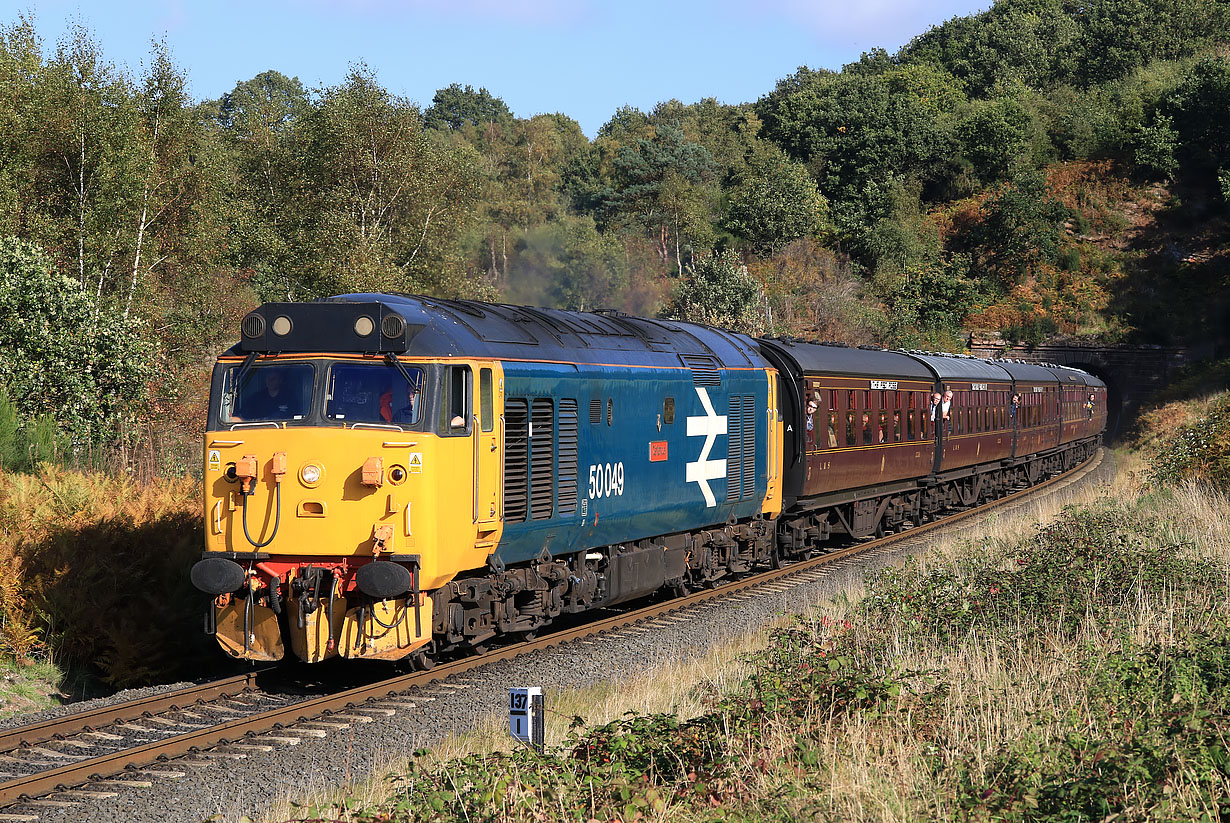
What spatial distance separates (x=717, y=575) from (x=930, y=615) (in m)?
5.76

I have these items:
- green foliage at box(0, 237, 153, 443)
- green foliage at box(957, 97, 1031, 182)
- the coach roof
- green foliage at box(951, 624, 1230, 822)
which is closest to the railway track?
green foliage at box(951, 624, 1230, 822)

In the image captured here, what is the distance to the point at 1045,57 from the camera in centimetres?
9631

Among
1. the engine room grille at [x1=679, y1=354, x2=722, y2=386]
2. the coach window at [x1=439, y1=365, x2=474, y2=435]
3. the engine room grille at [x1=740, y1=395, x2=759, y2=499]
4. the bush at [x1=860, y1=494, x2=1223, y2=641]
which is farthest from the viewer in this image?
the engine room grille at [x1=740, y1=395, x2=759, y2=499]

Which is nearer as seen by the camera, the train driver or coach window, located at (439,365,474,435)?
the train driver

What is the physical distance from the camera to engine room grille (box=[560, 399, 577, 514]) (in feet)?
42.1

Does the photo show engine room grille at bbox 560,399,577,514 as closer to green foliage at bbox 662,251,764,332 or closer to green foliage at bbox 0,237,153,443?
green foliage at bbox 0,237,153,443

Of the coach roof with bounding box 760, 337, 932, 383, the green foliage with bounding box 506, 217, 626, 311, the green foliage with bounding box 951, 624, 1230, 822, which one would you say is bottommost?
the green foliage with bounding box 951, 624, 1230, 822

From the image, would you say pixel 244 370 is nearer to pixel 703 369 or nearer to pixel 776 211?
pixel 703 369

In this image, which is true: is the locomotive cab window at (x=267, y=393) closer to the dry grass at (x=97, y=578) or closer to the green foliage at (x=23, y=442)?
the dry grass at (x=97, y=578)

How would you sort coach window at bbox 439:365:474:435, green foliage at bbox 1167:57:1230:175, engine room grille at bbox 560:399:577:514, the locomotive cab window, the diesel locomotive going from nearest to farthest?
the diesel locomotive
coach window at bbox 439:365:474:435
the locomotive cab window
engine room grille at bbox 560:399:577:514
green foliage at bbox 1167:57:1230:175

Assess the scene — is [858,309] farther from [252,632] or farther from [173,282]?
[252,632]

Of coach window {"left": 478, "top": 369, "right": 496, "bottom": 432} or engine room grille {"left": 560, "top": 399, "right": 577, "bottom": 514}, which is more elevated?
coach window {"left": 478, "top": 369, "right": 496, "bottom": 432}

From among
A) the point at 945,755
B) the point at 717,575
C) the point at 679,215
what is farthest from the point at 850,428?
the point at 679,215

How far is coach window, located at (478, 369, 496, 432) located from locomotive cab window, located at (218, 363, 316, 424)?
1.59 metres
